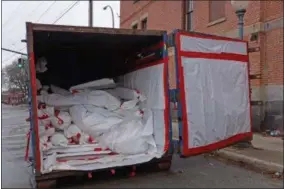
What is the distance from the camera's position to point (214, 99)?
23.6 ft

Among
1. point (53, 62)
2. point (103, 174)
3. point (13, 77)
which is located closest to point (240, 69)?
point (103, 174)

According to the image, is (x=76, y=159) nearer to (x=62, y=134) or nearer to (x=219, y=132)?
(x=62, y=134)

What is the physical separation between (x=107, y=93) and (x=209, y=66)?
2061 millimetres

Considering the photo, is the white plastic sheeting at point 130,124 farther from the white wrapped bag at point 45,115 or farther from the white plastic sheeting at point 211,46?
the white plastic sheeting at point 211,46

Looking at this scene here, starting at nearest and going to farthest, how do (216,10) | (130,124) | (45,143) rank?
(45,143)
(130,124)
(216,10)

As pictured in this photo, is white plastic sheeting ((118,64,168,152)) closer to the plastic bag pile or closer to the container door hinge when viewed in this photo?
the plastic bag pile

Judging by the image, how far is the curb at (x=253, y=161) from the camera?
7242 mm

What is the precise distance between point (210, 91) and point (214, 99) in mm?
181

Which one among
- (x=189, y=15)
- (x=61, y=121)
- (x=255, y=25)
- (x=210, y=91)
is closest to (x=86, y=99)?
(x=61, y=121)

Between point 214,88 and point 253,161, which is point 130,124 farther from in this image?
point 253,161

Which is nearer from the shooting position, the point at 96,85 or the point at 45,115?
the point at 45,115

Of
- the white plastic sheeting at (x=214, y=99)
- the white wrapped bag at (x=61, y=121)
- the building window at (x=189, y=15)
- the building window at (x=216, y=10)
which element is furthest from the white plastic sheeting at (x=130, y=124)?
the building window at (x=189, y=15)

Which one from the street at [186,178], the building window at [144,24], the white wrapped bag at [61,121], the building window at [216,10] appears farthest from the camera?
the building window at [144,24]

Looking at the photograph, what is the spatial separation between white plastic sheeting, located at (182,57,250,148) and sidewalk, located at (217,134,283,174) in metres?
0.58
